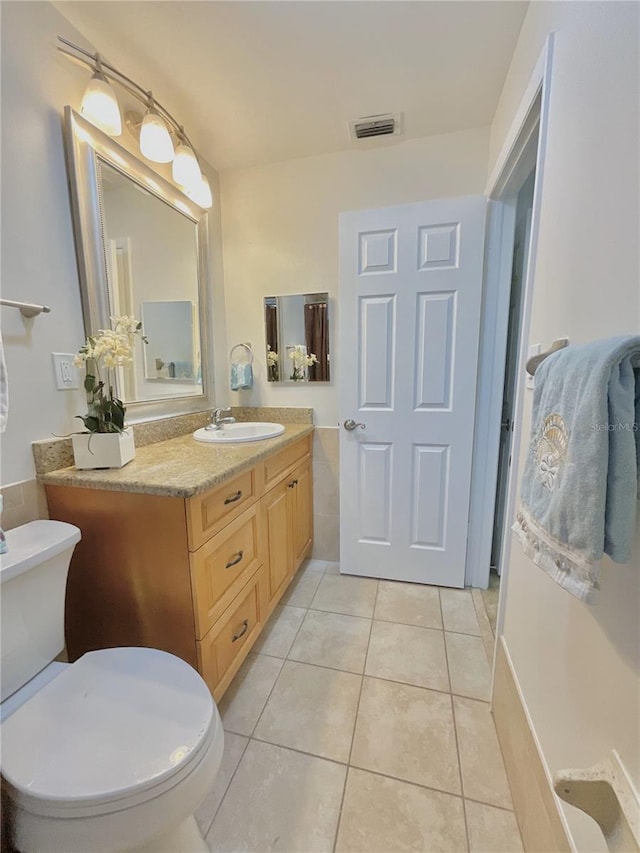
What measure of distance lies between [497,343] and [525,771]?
1599mm

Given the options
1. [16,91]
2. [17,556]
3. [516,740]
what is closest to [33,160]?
[16,91]

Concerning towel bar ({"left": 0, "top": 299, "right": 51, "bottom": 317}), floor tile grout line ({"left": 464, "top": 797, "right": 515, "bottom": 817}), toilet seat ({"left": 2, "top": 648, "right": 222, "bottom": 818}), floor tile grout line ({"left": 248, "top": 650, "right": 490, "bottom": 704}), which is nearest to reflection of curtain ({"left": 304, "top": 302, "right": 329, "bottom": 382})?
towel bar ({"left": 0, "top": 299, "right": 51, "bottom": 317})

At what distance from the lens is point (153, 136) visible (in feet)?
4.44

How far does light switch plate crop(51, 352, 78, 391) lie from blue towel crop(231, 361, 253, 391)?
0.96m

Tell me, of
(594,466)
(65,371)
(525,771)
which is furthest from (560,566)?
(65,371)

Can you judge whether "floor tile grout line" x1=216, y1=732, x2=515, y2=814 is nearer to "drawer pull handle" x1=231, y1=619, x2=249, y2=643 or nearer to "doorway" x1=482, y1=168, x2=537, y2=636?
"drawer pull handle" x1=231, y1=619, x2=249, y2=643

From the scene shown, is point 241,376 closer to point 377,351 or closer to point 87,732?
point 377,351

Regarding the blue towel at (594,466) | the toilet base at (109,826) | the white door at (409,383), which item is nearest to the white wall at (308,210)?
the white door at (409,383)

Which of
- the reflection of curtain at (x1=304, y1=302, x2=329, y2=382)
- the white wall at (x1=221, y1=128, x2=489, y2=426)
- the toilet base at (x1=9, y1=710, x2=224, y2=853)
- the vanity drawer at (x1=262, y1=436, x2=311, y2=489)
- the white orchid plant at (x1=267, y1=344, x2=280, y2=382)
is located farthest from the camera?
the white orchid plant at (x1=267, y1=344, x2=280, y2=382)

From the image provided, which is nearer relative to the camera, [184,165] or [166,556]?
[166,556]

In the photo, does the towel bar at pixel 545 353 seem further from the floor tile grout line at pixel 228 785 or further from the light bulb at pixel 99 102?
the light bulb at pixel 99 102

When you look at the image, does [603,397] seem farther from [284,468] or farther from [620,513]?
[284,468]

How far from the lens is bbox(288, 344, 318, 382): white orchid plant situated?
6.68ft

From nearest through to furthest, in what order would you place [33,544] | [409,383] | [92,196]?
[33,544] → [92,196] → [409,383]
